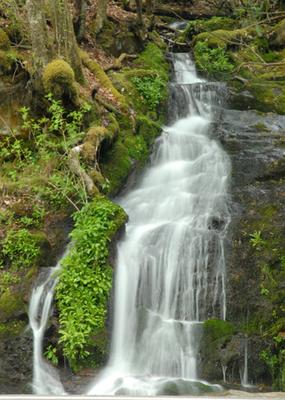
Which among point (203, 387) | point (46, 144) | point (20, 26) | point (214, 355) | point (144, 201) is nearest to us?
point (203, 387)

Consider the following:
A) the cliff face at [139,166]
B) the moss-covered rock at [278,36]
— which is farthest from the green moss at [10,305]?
the moss-covered rock at [278,36]

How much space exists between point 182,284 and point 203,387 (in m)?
1.83

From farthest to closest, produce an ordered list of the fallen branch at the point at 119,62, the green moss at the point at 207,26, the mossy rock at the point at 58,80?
the green moss at the point at 207,26, the fallen branch at the point at 119,62, the mossy rock at the point at 58,80

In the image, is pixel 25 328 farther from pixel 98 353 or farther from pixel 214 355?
pixel 214 355

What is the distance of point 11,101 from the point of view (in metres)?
10.8

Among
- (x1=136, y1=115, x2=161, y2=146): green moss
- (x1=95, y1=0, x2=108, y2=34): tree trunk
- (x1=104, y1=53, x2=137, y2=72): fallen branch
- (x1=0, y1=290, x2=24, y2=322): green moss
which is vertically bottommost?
(x1=0, y1=290, x2=24, y2=322): green moss

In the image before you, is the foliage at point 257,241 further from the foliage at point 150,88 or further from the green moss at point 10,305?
the foliage at point 150,88

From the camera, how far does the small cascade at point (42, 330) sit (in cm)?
683

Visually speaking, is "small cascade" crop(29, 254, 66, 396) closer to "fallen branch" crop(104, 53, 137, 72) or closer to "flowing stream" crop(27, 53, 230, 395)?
"flowing stream" crop(27, 53, 230, 395)

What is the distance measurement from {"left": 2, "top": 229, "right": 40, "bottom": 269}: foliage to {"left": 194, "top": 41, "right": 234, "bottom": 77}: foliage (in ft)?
33.8

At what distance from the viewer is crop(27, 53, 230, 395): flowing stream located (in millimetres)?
7160

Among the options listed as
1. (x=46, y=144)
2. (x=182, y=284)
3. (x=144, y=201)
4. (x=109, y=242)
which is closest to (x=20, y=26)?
(x=46, y=144)

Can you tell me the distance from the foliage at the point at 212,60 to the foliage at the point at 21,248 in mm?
10307

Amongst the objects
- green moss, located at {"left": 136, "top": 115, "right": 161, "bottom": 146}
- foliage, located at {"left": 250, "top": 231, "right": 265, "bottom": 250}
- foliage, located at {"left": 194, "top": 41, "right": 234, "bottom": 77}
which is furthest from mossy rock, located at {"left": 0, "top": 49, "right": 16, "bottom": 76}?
foliage, located at {"left": 194, "top": 41, "right": 234, "bottom": 77}
